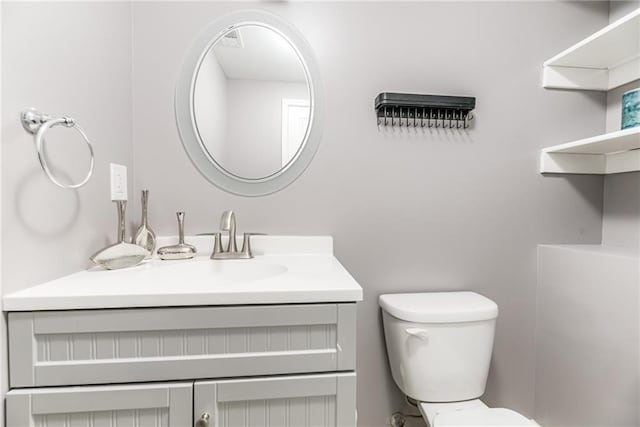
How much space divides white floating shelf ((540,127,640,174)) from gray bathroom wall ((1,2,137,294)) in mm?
1639

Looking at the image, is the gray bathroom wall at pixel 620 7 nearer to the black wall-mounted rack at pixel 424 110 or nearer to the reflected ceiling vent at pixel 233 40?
the black wall-mounted rack at pixel 424 110

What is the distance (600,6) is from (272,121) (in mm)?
1503

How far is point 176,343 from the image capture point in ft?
2.57

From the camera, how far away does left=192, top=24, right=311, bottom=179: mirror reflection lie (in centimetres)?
136

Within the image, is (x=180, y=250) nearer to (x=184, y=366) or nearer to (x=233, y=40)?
(x=184, y=366)

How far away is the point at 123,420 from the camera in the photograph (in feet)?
2.53

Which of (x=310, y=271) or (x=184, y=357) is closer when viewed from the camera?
(x=184, y=357)

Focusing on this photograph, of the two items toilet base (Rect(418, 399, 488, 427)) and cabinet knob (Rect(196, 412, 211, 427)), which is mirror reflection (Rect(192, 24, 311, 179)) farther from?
toilet base (Rect(418, 399, 488, 427))

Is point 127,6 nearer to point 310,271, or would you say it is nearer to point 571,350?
point 310,271

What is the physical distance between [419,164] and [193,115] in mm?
904

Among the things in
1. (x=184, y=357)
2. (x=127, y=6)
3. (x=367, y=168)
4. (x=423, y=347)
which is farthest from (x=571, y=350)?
(x=127, y=6)

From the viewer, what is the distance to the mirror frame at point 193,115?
1.34 meters

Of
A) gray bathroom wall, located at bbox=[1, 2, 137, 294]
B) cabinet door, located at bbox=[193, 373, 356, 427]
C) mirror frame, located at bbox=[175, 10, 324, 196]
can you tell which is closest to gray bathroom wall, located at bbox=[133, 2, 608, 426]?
mirror frame, located at bbox=[175, 10, 324, 196]

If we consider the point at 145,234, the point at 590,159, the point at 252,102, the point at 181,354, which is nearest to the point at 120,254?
the point at 145,234
